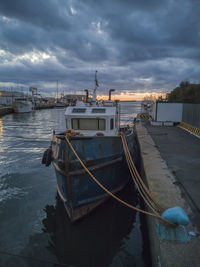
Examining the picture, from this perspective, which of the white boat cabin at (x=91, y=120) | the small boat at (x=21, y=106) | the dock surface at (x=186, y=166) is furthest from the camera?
the small boat at (x=21, y=106)

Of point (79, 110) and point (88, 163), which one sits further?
point (79, 110)

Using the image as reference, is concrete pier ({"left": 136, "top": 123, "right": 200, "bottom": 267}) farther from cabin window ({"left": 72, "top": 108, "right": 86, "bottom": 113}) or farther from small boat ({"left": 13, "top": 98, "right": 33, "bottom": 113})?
small boat ({"left": 13, "top": 98, "right": 33, "bottom": 113})

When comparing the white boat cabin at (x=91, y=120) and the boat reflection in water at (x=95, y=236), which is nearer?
the boat reflection in water at (x=95, y=236)

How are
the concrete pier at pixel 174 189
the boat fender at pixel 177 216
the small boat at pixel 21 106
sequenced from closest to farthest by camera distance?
the concrete pier at pixel 174 189 → the boat fender at pixel 177 216 → the small boat at pixel 21 106

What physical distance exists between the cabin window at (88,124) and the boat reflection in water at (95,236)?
10.8ft

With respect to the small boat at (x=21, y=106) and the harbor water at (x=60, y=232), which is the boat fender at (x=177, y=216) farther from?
the small boat at (x=21, y=106)

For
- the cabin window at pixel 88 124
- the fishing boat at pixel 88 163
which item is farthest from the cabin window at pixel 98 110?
the cabin window at pixel 88 124

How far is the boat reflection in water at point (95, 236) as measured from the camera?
556cm

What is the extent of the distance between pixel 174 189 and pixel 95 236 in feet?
10.2

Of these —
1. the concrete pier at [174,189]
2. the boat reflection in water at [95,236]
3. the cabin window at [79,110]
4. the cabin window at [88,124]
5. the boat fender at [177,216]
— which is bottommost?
the boat reflection in water at [95,236]

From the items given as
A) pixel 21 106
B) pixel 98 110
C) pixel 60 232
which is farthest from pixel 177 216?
pixel 21 106

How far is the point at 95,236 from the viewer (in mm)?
6391

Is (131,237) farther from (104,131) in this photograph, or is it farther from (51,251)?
(104,131)

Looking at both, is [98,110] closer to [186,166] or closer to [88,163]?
[88,163]
